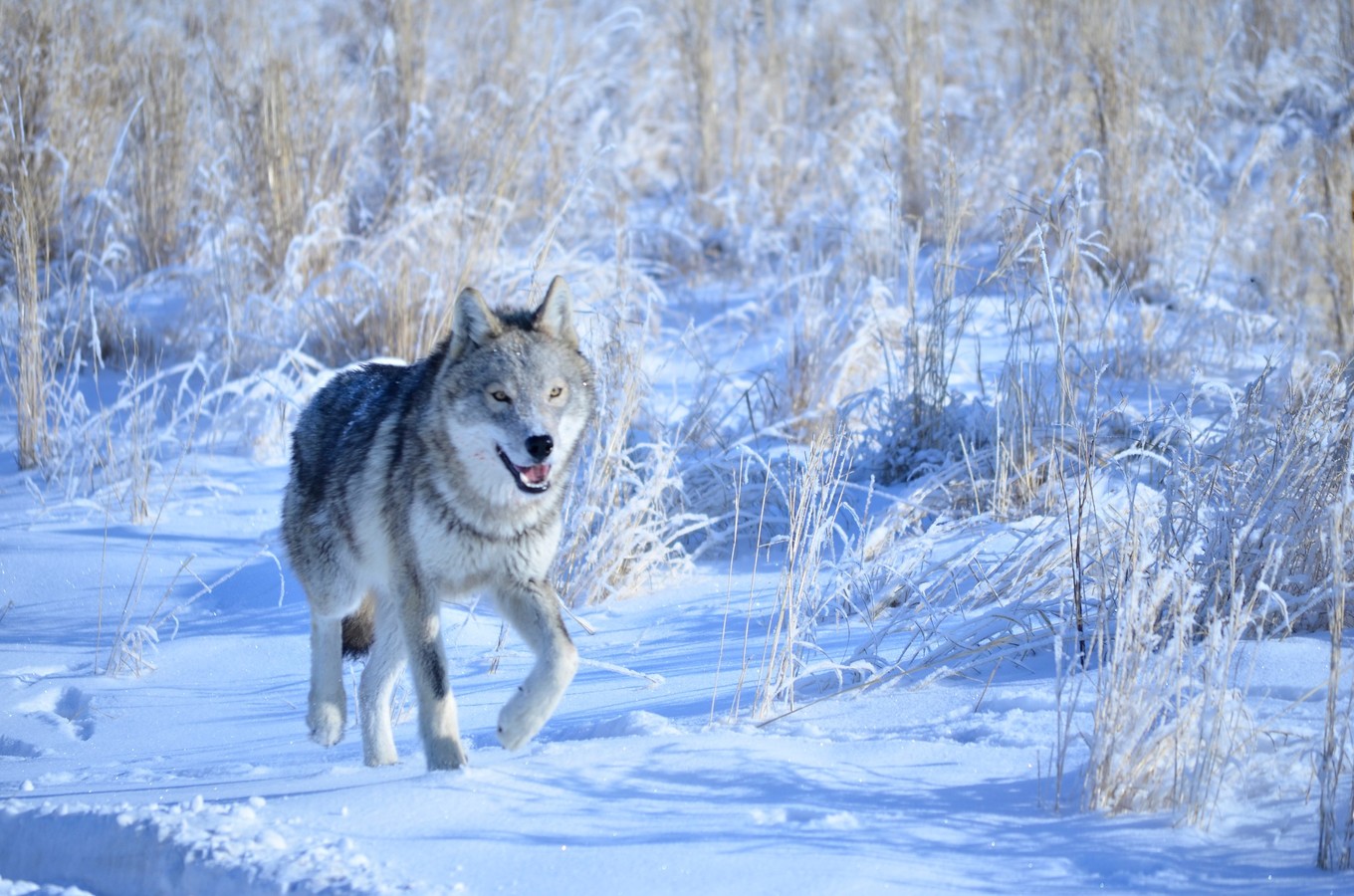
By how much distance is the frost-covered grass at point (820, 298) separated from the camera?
3.94 meters

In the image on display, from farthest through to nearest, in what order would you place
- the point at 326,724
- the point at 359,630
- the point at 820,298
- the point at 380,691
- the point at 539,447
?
the point at 820,298
the point at 359,630
the point at 326,724
the point at 380,691
the point at 539,447

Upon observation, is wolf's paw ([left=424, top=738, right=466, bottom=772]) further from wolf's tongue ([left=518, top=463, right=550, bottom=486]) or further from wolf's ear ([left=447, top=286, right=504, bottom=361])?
wolf's ear ([left=447, top=286, right=504, bottom=361])

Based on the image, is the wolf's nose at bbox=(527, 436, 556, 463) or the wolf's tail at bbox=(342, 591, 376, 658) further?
the wolf's tail at bbox=(342, 591, 376, 658)

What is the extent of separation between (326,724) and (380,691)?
0.31m

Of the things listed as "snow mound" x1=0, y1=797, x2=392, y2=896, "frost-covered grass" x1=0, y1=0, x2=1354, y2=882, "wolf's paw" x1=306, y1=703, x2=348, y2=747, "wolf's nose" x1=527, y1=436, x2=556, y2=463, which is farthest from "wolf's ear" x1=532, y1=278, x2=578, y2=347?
"snow mound" x1=0, y1=797, x2=392, y2=896

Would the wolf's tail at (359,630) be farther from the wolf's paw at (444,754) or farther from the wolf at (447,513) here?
the wolf's paw at (444,754)

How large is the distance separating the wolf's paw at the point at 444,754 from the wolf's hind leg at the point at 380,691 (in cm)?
32

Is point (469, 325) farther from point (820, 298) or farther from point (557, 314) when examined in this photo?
point (820, 298)

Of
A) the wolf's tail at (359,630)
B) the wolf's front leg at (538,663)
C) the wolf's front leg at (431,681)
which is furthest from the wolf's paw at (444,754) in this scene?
the wolf's tail at (359,630)

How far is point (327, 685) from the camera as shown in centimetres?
418

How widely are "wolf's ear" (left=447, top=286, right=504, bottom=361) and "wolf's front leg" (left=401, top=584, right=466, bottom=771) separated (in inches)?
30.6

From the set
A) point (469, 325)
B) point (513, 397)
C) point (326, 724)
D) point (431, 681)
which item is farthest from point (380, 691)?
point (469, 325)

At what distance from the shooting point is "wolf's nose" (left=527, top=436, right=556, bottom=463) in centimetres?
360

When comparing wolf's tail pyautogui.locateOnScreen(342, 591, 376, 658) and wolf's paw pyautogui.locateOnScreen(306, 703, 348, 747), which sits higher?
wolf's tail pyautogui.locateOnScreen(342, 591, 376, 658)
